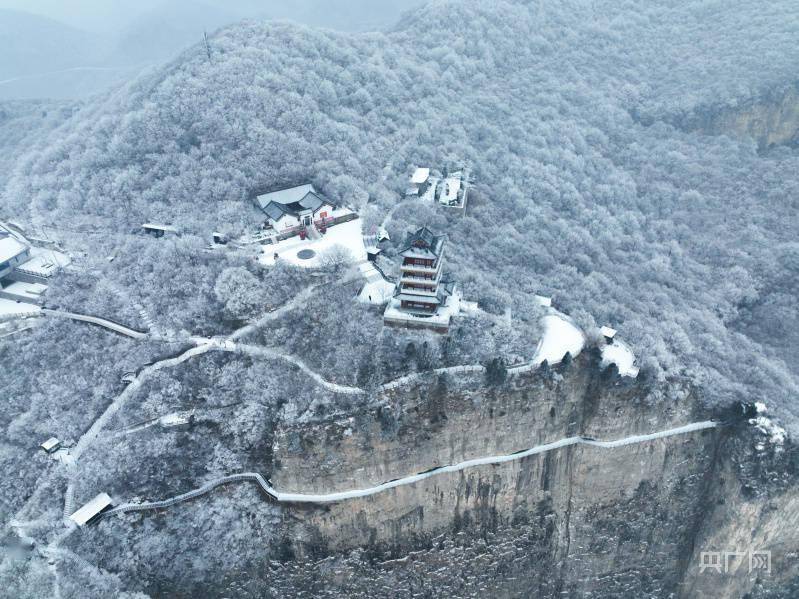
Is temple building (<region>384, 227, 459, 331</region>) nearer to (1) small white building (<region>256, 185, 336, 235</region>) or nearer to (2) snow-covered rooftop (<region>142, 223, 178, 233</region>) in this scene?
(1) small white building (<region>256, 185, 336, 235</region>)

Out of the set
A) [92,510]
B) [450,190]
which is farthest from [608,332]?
[92,510]

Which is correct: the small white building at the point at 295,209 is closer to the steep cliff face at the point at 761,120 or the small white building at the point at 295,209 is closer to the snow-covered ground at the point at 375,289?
the snow-covered ground at the point at 375,289

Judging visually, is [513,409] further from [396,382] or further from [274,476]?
[274,476]

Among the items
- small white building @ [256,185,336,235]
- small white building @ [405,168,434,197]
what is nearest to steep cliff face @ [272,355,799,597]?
small white building @ [256,185,336,235]

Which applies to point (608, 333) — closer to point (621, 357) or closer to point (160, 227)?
point (621, 357)

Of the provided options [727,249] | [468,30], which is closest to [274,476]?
[727,249]
